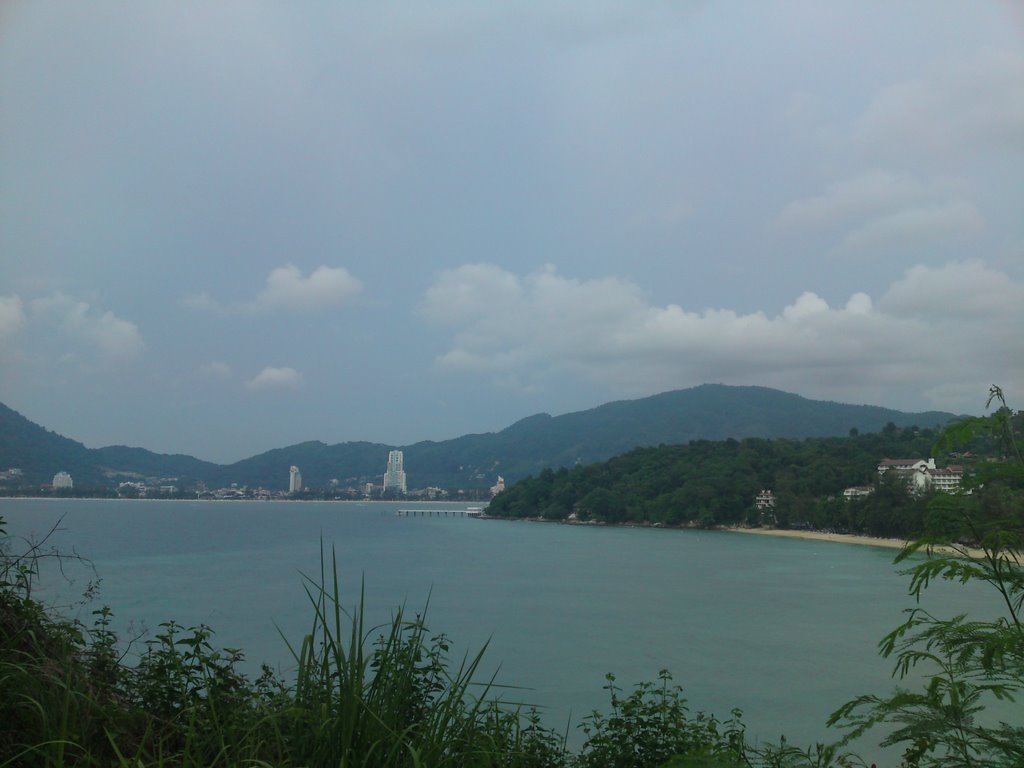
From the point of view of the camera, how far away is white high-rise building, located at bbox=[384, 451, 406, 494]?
383 feet

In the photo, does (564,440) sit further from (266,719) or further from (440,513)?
(266,719)

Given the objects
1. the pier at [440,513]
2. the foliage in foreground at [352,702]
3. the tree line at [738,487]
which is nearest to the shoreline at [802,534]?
the tree line at [738,487]

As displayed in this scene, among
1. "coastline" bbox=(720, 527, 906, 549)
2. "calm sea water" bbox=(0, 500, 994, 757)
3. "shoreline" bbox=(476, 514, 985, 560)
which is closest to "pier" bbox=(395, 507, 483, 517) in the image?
"shoreline" bbox=(476, 514, 985, 560)

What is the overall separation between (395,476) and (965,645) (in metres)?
118

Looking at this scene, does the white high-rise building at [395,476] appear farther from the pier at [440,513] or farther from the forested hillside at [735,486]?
the forested hillside at [735,486]

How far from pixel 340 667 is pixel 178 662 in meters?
1.19

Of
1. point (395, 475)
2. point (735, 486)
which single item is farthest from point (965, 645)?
point (395, 475)

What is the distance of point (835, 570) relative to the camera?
3194 centimetres

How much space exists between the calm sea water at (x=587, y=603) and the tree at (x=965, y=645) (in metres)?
1.27

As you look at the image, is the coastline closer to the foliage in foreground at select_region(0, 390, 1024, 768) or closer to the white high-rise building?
the foliage in foreground at select_region(0, 390, 1024, 768)

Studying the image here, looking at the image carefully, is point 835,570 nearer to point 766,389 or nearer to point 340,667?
point 340,667

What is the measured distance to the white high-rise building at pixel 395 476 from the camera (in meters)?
117

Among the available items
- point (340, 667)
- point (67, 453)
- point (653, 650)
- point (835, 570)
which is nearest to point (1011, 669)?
point (340, 667)

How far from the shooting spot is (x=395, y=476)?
388 ft
